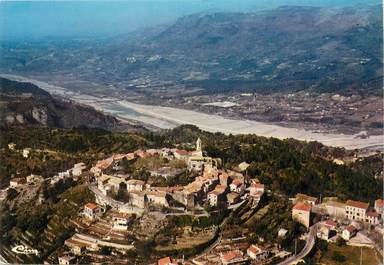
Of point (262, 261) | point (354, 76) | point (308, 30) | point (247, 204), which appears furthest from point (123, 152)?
point (308, 30)

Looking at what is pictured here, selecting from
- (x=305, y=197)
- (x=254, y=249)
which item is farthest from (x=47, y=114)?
(x=254, y=249)

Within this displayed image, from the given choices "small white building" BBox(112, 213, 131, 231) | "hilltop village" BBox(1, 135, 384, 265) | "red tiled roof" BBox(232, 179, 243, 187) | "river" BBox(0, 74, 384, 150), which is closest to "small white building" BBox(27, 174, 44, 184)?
"hilltop village" BBox(1, 135, 384, 265)

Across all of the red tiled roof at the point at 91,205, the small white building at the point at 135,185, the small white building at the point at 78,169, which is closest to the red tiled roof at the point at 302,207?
the small white building at the point at 135,185

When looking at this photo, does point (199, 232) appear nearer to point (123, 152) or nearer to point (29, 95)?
point (123, 152)

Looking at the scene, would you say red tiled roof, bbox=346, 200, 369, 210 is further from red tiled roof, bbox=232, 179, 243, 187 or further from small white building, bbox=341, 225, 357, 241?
red tiled roof, bbox=232, 179, 243, 187

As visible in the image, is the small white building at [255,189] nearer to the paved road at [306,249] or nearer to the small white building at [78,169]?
the paved road at [306,249]
